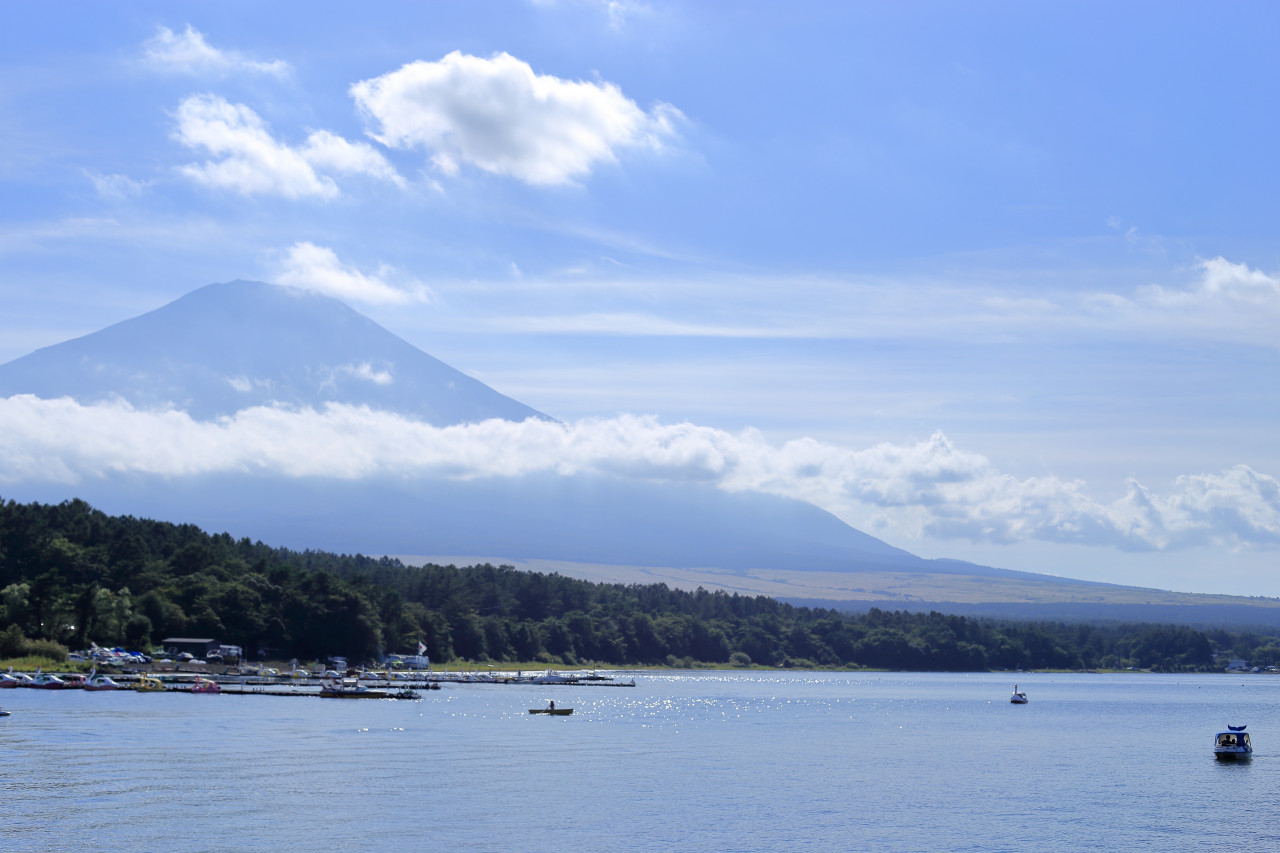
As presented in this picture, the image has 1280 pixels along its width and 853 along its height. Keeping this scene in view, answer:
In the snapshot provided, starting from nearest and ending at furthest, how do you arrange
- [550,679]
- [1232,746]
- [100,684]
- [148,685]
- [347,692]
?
[1232,746], [100,684], [148,685], [347,692], [550,679]

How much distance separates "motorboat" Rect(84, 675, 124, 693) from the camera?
126438 mm

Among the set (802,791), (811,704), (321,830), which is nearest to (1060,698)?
(811,704)

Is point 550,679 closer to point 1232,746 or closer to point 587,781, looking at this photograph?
point 1232,746

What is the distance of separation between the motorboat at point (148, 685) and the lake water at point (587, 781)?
620 centimetres

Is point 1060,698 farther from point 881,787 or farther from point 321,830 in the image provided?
point 321,830

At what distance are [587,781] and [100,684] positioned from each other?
2994 inches

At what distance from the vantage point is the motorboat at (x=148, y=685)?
129500 mm

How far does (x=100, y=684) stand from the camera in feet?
420

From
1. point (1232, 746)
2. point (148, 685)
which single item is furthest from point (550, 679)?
point (1232, 746)

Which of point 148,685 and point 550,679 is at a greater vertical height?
point 148,685

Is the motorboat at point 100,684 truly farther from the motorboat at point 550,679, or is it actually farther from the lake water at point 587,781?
the motorboat at point 550,679

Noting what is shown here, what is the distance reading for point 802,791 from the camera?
7306cm

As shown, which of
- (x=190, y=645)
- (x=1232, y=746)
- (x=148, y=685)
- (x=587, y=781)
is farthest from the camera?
(x=190, y=645)

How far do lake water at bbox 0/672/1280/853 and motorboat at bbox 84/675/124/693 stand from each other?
2.88 meters
